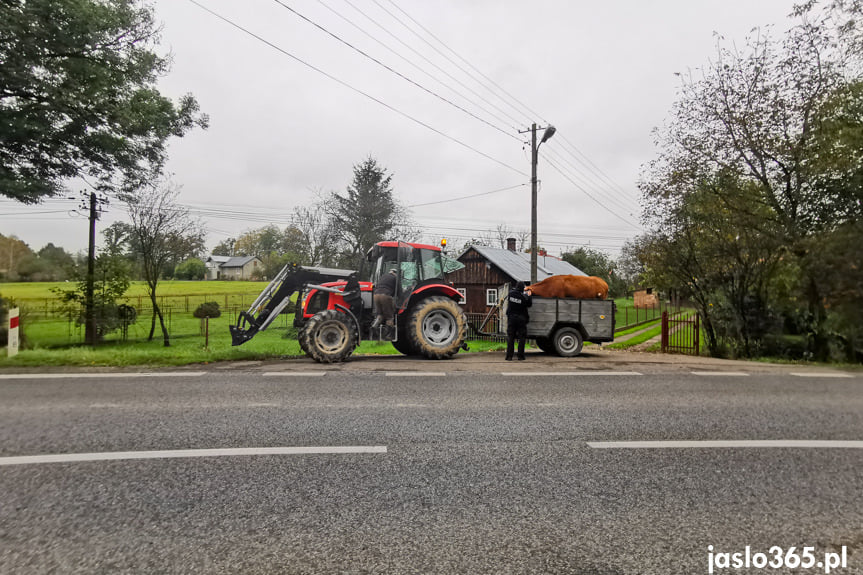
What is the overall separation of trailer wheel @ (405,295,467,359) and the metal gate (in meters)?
10.4

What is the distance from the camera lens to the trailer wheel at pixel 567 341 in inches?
505

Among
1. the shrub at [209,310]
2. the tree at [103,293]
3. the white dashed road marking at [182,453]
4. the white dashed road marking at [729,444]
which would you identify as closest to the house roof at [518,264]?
the shrub at [209,310]

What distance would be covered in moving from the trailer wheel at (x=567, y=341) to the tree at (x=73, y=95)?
14.4 m

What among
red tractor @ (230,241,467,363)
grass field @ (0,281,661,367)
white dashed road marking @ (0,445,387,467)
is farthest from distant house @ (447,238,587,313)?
white dashed road marking @ (0,445,387,467)

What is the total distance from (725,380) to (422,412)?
606 cm

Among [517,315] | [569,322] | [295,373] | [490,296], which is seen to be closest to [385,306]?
[295,373]

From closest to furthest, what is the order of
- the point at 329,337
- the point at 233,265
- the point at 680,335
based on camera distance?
the point at 329,337 → the point at 680,335 → the point at 233,265

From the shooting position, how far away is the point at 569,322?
12953mm

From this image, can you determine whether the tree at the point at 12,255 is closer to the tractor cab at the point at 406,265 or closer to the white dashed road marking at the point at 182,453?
the tractor cab at the point at 406,265

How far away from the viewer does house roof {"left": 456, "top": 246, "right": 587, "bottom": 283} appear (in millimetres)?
35281

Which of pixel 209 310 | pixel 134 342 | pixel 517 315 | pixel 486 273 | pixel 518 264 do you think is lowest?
pixel 134 342

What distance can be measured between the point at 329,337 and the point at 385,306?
1.50 meters

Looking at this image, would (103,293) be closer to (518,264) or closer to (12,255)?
(12,255)

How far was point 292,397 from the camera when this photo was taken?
6352mm
